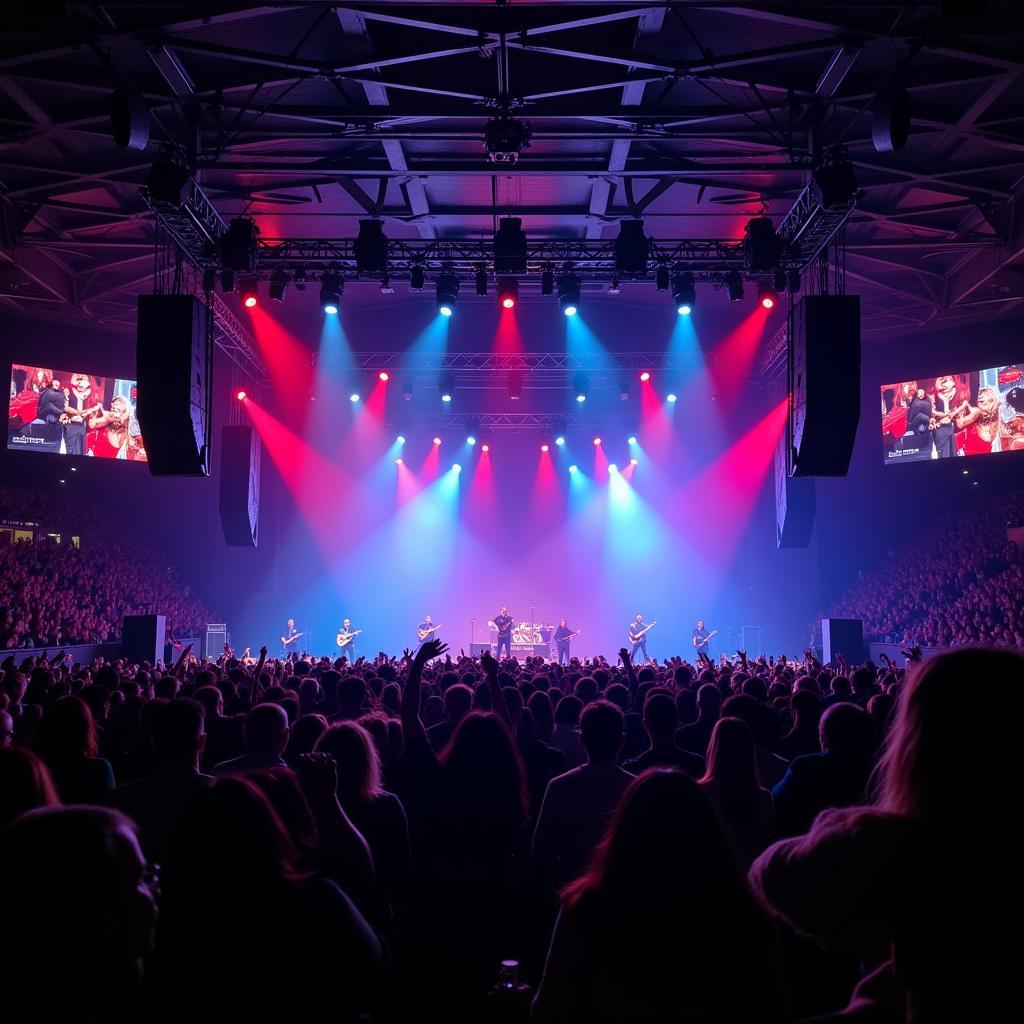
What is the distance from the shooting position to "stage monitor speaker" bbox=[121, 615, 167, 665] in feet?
56.3

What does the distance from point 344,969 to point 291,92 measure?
12.6 m

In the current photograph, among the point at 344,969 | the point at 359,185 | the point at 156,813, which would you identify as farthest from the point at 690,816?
the point at 359,185

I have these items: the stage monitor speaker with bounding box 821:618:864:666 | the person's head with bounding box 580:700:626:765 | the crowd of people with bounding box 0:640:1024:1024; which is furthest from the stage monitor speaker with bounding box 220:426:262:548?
the person's head with bounding box 580:700:626:765

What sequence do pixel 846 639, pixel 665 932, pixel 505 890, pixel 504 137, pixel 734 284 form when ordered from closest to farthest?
pixel 665 932 → pixel 505 890 → pixel 504 137 → pixel 734 284 → pixel 846 639

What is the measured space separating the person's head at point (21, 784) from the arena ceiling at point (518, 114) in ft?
27.8

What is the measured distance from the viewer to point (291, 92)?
12.3 meters

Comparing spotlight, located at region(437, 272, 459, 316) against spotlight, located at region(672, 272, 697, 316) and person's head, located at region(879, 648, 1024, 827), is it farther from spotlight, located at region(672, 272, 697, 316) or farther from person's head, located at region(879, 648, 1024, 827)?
person's head, located at region(879, 648, 1024, 827)

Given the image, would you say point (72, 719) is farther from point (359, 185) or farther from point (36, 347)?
point (36, 347)

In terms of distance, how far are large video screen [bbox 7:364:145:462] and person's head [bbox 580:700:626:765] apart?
1941cm

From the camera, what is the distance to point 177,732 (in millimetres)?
4020

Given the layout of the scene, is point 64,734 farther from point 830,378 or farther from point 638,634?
point 638,634

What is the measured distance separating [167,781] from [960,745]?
347 cm

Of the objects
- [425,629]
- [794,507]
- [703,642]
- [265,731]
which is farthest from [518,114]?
[425,629]

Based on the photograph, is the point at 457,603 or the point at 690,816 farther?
the point at 457,603
